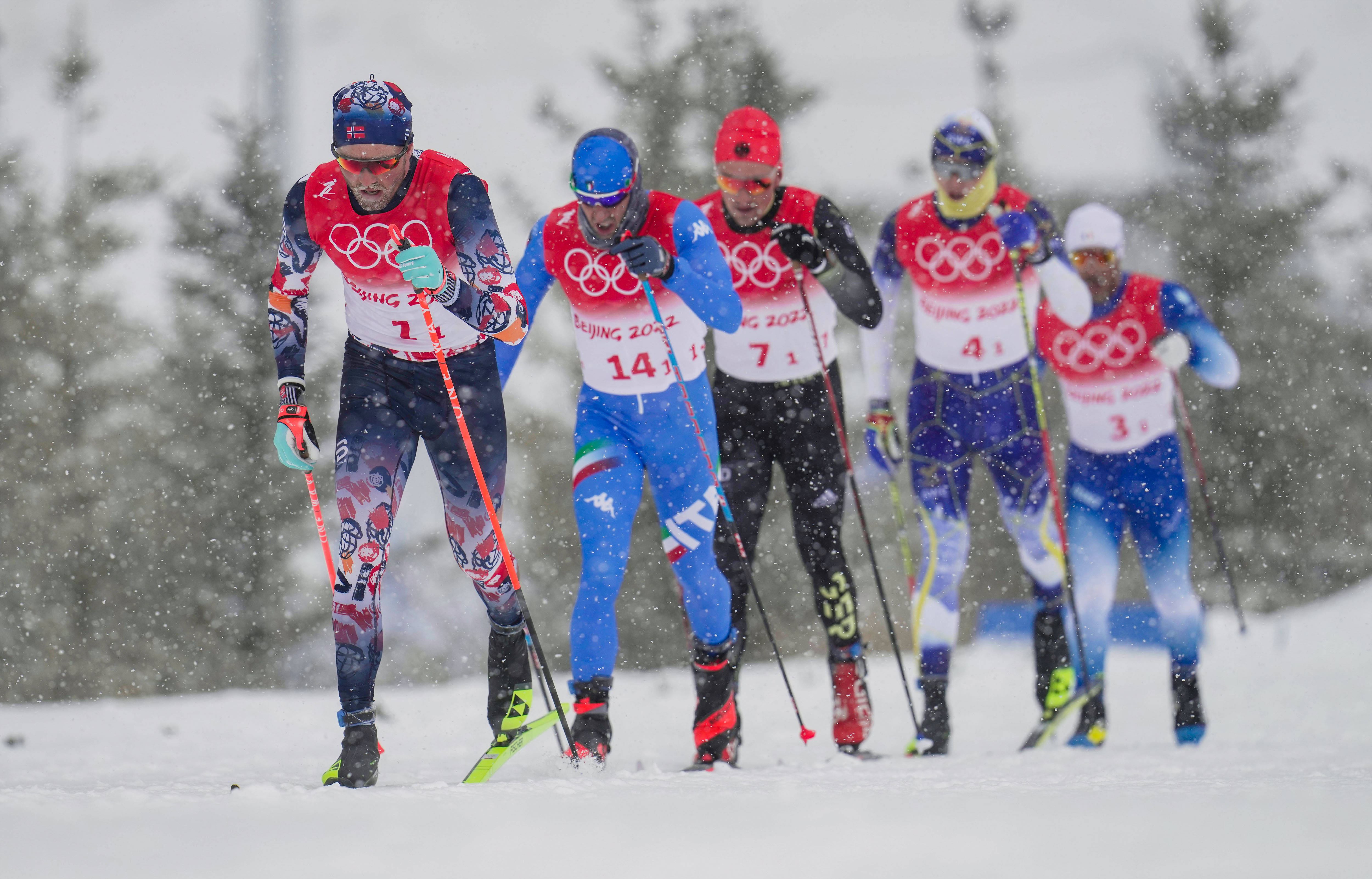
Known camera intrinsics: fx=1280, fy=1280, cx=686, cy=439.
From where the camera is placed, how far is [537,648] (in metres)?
4.41

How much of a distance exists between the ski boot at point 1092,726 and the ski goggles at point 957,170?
2461mm

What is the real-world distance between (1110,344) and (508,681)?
3387 millimetres

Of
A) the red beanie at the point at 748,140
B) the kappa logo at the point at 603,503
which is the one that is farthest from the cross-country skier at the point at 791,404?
the kappa logo at the point at 603,503

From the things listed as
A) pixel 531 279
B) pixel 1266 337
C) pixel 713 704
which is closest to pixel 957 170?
pixel 531 279

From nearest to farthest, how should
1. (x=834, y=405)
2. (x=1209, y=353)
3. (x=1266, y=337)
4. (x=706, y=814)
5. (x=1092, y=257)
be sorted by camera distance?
(x=706, y=814)
(x=834, y=405)
(x=1209, y=353)
(x=1092, y=257)
(x=1266, y=337)

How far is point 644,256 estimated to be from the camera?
4297 mm

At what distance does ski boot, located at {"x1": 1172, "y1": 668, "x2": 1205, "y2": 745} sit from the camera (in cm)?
596

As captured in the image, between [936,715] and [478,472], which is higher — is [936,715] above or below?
below

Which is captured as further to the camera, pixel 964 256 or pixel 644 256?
pixel 964 256

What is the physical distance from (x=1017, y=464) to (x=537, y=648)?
2.56 meters

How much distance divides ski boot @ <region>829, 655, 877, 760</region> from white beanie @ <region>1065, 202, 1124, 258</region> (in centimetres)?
232

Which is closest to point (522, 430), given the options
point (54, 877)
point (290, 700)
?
point (290, 700)

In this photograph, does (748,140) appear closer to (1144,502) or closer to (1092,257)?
(1092,257)

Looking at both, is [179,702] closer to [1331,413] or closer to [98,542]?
[98,542]
